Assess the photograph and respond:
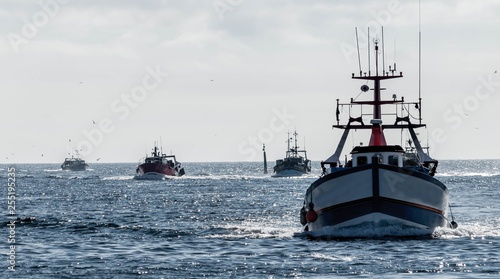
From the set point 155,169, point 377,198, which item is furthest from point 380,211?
point 155,169

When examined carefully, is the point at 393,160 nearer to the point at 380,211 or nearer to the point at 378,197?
the point at 378,197

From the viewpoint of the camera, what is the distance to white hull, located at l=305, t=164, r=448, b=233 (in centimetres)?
4316

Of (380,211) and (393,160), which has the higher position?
(393,160)

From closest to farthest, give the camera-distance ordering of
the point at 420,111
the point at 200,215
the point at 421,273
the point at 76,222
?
the point at 421,273, the point at 420,111, the point at 76,222, the point at 200,215

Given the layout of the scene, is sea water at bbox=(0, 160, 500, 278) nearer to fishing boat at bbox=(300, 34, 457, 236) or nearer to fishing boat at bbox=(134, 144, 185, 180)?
fishing boat at bbox=(300, 34, 457, 236)

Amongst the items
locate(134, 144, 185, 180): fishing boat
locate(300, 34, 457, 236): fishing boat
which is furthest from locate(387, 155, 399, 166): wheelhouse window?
locate(134, 144, 185, 180): fishing boat

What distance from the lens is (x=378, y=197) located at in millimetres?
43188

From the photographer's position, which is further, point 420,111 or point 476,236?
point 420,111

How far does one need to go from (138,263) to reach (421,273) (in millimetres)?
10937

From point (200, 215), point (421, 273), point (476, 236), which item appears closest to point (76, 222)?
point (200, 215)

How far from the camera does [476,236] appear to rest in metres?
46.2

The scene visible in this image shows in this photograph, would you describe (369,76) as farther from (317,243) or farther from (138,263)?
(138,263)

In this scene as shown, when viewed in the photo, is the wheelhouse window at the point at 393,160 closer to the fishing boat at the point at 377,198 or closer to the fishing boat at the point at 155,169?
the fishing boat at the point at 377,198

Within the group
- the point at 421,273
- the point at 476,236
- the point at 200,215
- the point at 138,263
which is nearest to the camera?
the point at 421,273
